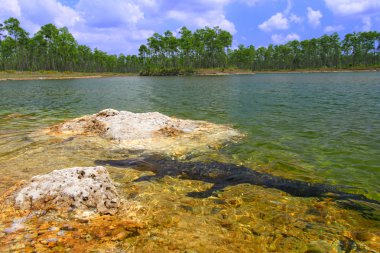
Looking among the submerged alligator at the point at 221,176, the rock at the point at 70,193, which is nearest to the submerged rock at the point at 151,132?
the submerged alligator at the point at 221,176

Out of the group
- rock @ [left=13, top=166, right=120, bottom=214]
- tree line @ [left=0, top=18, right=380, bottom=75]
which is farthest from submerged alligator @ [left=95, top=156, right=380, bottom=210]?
tree line @ [left=0, top=18, right=380, bottom=75]

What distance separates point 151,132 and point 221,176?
15.7ft

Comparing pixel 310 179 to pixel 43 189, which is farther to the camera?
pixel 310 179

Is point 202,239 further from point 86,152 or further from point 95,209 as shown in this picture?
point 86,152

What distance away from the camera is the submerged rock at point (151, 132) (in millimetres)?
9727

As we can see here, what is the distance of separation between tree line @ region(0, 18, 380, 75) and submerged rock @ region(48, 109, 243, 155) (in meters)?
102

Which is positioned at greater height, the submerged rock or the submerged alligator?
the submerged rock

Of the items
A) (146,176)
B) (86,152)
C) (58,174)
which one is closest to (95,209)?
(58,174)

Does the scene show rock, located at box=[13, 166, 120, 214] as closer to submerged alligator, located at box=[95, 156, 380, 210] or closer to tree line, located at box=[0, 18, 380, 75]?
submerged alligator, located at box=[95, 156, 380, 210]

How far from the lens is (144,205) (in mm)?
5297

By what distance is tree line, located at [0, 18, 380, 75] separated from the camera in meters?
110

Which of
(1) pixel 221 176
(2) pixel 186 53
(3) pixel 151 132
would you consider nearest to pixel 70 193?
(1) pixel 221 176

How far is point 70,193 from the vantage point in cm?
514

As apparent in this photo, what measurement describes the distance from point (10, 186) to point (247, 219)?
16.9 ft
